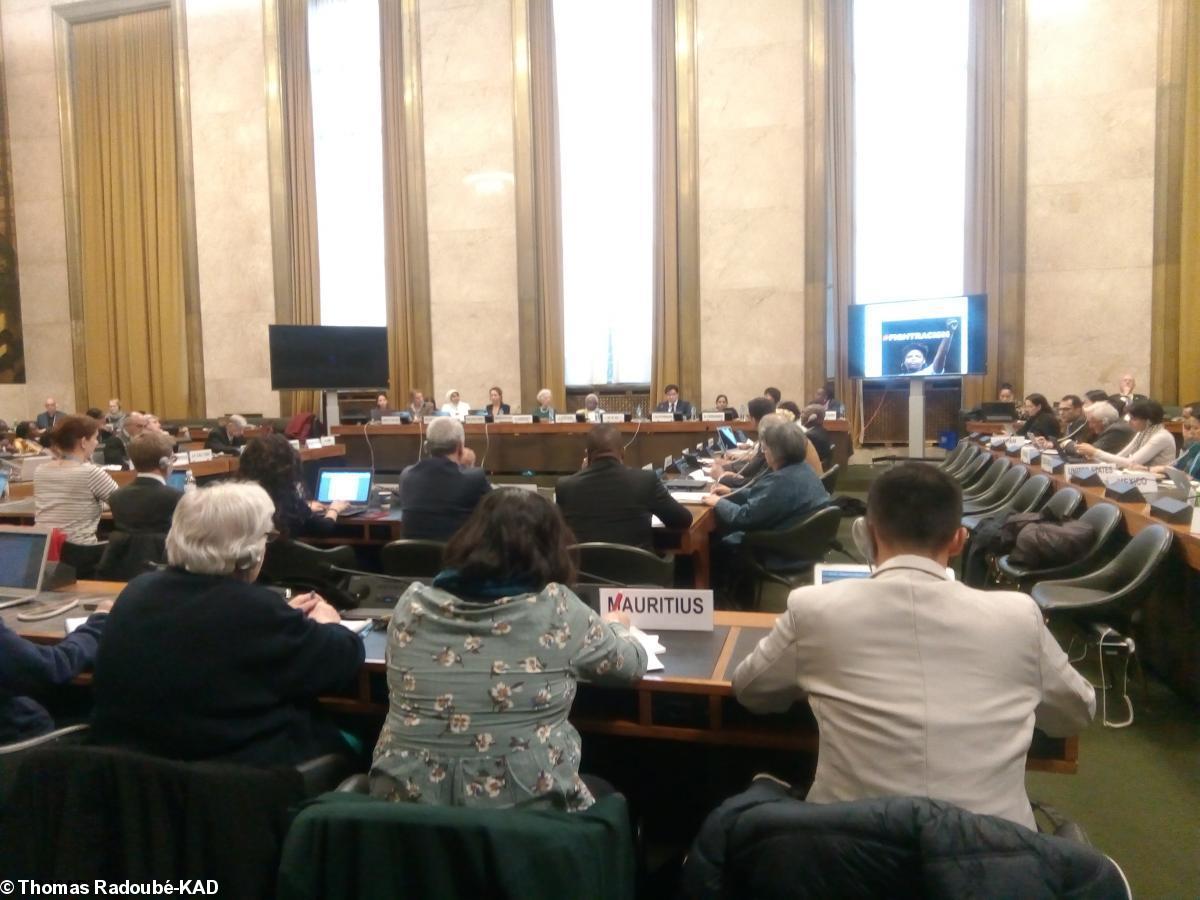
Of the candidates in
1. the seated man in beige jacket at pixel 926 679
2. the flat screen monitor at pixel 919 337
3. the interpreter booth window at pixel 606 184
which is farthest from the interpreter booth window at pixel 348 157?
the seated man in beige jacket at pixel 926 679

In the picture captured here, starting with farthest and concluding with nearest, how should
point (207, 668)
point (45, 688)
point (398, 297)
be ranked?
point (398, 297), point (45, 688), point (207, 668)

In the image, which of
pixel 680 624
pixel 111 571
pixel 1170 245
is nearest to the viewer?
pixel 680 624

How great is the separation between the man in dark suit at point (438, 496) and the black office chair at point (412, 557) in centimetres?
16

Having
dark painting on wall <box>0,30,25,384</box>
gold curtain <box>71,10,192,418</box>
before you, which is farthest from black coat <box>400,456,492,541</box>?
dark painting on wall <box>0,30,25,384</box>

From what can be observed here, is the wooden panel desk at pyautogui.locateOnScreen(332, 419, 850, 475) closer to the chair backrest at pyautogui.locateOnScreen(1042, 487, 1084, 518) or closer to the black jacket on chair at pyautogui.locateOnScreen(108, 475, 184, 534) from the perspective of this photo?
the chair backrest at pyautogui.locateOnScreen(1042, 487, 1084, 518)

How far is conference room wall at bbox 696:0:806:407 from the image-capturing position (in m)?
10.9

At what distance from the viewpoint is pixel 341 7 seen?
12109mm

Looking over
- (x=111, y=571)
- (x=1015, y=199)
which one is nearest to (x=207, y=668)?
(x=111, y=571)

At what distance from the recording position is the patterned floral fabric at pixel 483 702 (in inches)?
58.3

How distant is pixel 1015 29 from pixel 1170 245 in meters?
3.10

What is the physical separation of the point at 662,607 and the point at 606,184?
10.2 m

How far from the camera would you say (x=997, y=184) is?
10344mm

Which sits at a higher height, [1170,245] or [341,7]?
[341,7]

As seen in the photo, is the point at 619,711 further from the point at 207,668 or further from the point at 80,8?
the point at 80,8
